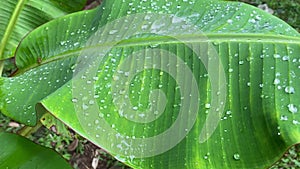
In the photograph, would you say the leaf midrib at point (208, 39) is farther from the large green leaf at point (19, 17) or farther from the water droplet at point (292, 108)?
the large green leaf at point (19, 17)

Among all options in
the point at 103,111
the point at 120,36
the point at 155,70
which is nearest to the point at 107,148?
the point at 103,111

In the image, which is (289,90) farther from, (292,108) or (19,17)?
(19,17)

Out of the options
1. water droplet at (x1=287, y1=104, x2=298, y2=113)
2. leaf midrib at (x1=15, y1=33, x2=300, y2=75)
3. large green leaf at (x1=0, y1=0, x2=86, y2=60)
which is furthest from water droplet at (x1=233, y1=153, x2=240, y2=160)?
large green leaf at (x1=0, y1=0, x2=86, y2=60)

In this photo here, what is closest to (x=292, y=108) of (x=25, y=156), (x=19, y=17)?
(x=25, y=156)

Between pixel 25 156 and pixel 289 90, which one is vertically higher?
pixel 289 90

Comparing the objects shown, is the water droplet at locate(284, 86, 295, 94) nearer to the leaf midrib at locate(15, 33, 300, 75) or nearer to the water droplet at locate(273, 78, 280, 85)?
the water droplet at locate(273, 78, 280, 85)

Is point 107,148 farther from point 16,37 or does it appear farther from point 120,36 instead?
point 16,37
